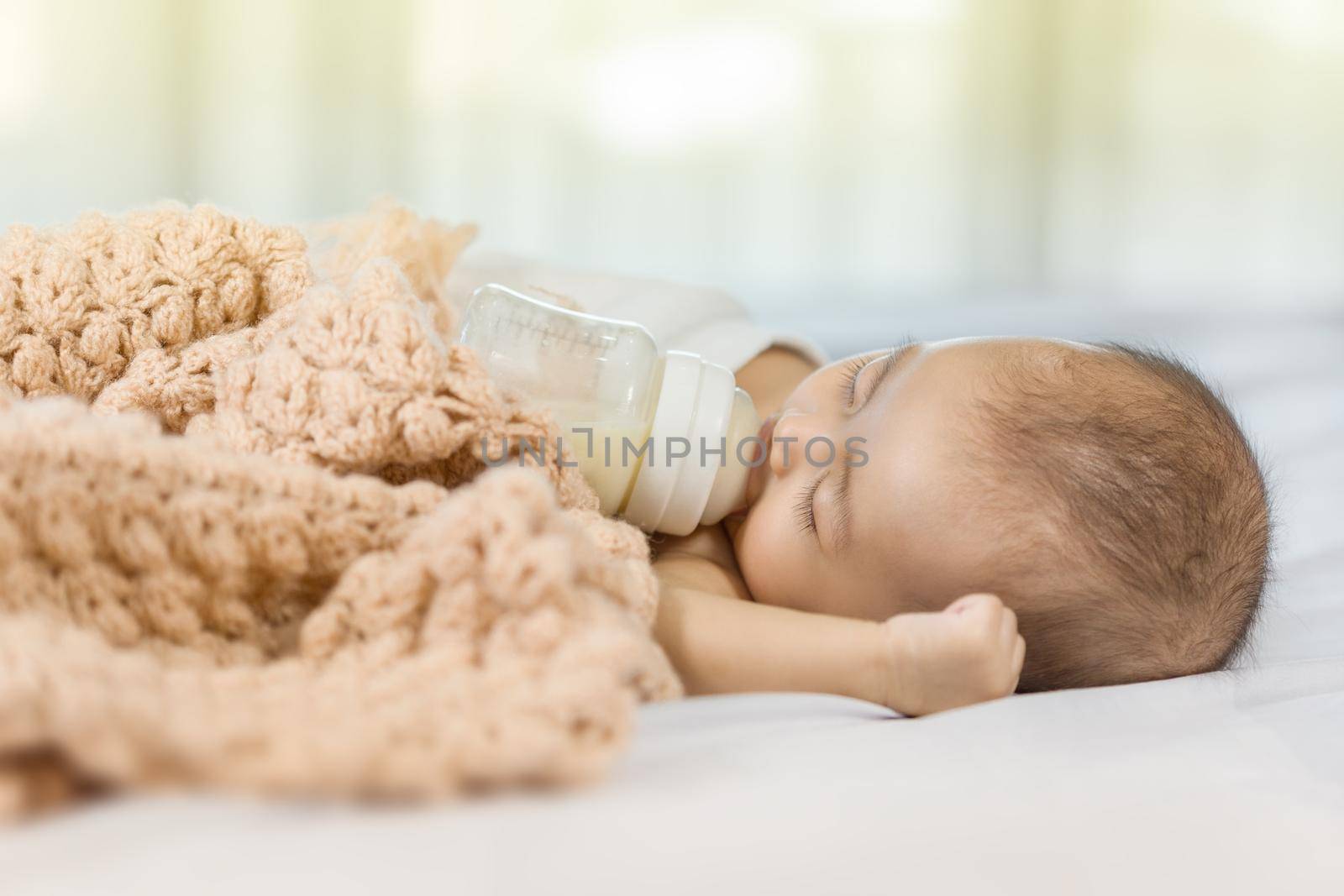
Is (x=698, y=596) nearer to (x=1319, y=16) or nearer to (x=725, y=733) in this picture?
(x=725, y=733)

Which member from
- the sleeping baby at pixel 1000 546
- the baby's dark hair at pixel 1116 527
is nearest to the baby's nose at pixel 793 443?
the sleeping baby at pixel 1000 546

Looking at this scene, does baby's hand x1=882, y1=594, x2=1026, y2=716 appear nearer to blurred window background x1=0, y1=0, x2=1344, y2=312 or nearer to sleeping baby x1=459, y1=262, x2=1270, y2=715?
sleeping baby x1=459, y1=262, x2=1270, y2=715

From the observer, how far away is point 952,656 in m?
0.76

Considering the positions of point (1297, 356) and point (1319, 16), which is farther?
point (1319, 16)

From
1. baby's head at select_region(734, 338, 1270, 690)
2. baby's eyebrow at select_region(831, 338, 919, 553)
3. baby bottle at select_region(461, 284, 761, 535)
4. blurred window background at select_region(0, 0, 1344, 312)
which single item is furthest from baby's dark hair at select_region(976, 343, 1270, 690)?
blurred window background at select_region(0, 0, 1344, 312)

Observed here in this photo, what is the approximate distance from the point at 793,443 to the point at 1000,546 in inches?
8.6

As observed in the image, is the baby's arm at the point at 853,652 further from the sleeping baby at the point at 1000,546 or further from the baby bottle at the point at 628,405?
the baby bottle at the point at 628,405

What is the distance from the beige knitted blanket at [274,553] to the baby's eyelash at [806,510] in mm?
198

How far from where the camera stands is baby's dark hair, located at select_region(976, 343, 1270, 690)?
0.84 m

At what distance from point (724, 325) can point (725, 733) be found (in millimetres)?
833

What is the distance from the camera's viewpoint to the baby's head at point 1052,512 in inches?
33.0

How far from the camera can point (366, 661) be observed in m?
0.56

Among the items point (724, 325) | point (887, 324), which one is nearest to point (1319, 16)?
point (887, 324)

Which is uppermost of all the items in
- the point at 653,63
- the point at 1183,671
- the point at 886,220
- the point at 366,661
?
the point at 653,63
